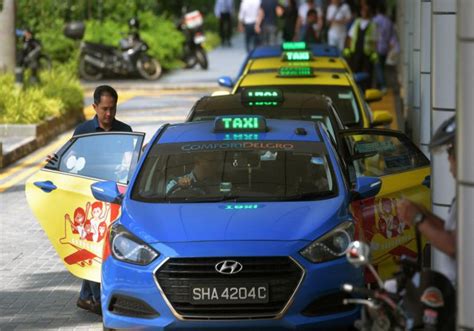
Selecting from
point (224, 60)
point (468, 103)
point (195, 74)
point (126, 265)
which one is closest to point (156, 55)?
point (195, 74)

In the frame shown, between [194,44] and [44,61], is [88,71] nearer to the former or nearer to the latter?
[44,61]

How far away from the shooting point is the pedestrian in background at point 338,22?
33594 millimetres

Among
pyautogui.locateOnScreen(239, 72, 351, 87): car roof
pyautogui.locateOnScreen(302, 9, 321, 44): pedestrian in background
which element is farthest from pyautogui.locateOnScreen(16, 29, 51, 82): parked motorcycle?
pyautogui.locateOnScreen(239, 72, 351, 87): car roof

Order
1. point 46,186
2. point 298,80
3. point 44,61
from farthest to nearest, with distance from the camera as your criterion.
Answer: point 44,61 → point 298,80 → point 46,186

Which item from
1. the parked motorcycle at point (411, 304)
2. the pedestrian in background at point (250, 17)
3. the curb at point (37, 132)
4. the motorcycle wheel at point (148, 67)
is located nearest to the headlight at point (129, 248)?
the parked motorcycle at point (411, 304)

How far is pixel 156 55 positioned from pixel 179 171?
25987 millimetres

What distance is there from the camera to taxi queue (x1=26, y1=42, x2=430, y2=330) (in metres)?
9.30

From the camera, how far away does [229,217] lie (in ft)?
31.8

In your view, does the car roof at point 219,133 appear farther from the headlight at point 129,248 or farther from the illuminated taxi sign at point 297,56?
the illuminated taxi sign at point 297,56

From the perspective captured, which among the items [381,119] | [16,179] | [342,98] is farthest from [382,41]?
[381,119]

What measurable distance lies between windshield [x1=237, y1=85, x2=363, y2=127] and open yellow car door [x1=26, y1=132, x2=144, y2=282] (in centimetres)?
443

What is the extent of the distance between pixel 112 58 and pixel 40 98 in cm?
998

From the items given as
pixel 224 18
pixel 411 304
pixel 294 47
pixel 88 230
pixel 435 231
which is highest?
pixel 224 18

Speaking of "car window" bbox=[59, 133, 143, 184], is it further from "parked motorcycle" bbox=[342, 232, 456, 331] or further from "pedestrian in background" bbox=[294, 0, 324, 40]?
"pedestrian in background" bbox=[294, 0, 324, 40]
